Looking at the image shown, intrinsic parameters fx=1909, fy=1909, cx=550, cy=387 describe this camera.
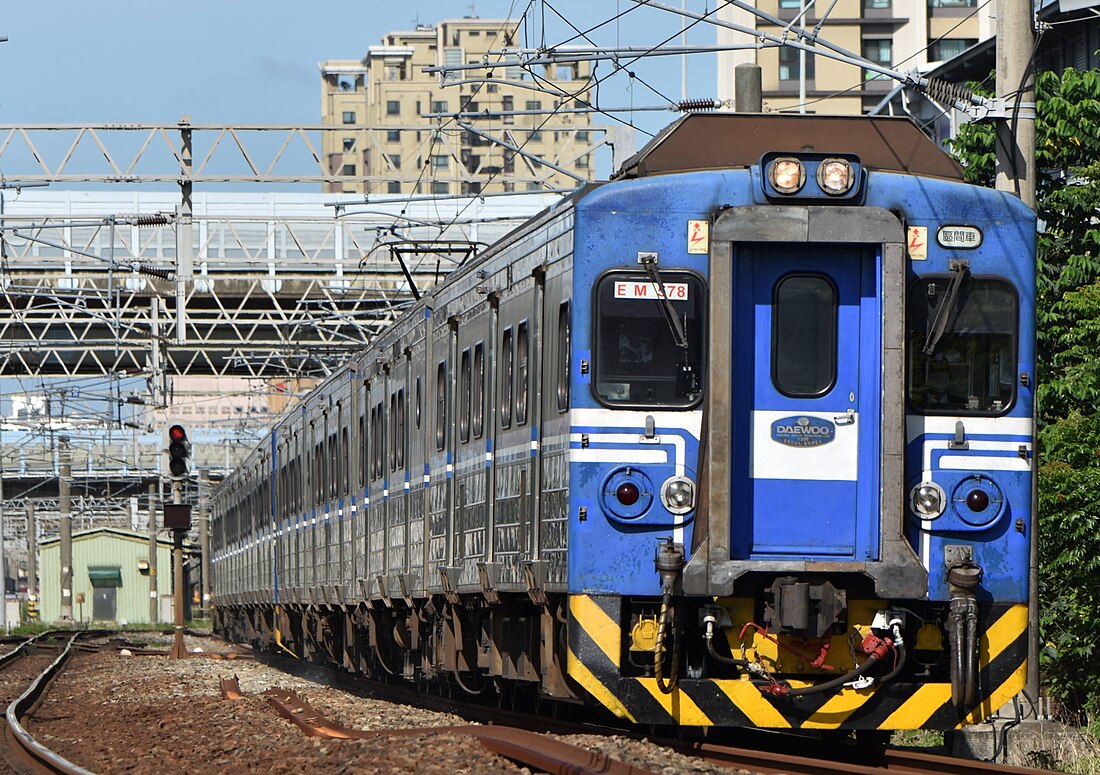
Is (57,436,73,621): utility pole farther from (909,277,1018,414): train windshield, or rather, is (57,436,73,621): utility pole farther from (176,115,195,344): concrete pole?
(909,277,1018,414): train windshield

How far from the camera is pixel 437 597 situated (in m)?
14.6

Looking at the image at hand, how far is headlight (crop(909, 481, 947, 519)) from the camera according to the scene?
1019 cm

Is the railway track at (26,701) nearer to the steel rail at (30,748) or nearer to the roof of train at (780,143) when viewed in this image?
the steel rail at (30,748)

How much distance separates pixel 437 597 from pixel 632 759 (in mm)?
5397

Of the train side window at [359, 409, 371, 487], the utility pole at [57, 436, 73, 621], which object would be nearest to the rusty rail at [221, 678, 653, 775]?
the train side window at [359, 409, 371, 487]

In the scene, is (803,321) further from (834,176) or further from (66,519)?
(66,519)

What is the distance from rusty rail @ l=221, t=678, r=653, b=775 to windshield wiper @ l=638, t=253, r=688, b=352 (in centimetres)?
224

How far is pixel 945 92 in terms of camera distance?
13633 millimetres

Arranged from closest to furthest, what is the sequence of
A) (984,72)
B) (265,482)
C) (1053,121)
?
(1053,121) < (265,482) < (984,72)

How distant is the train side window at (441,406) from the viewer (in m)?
14.3

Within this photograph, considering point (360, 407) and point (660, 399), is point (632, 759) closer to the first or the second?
point (660, 399)

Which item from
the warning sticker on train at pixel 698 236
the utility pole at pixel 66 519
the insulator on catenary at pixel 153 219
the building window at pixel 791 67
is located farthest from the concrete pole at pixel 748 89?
the building window at pixel 791 67

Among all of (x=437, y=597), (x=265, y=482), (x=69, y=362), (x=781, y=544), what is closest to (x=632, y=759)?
(x=781, y=544)

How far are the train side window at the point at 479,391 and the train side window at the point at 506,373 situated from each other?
533 mm
